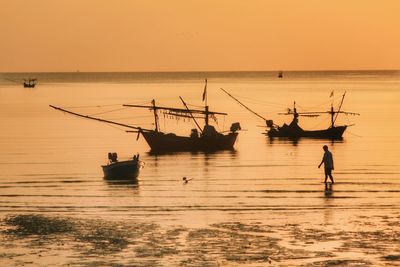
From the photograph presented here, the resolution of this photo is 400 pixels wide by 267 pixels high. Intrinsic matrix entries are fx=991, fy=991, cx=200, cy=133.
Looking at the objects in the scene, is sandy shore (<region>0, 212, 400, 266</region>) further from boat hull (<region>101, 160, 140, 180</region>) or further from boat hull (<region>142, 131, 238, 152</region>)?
boat hull (<region>142, 131, 238, 152</region>)

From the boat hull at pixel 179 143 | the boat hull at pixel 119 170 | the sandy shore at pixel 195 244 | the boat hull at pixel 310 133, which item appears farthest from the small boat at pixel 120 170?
the boat hull at pixel 310 133

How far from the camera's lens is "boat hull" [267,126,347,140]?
8150cm

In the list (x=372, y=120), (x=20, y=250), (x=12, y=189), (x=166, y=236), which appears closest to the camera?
(x=20, y=250)

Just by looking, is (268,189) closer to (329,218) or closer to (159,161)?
(329,218)

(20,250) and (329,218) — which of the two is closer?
(20,250)

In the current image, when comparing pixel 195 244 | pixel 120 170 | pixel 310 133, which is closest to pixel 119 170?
pixel 120 170

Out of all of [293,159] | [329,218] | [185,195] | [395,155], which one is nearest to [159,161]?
[293,159]

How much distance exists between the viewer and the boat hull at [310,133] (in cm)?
8150

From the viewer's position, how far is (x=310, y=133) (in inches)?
3248

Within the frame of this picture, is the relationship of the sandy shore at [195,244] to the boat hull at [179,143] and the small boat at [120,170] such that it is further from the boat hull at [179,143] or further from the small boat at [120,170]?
the boat hull at [179,143]

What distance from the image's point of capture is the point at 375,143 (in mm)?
76500

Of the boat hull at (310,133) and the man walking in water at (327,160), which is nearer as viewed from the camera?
the man walking in water at (327,160)

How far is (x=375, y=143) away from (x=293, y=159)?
53.6ft

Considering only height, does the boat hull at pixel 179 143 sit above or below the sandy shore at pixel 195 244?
above
